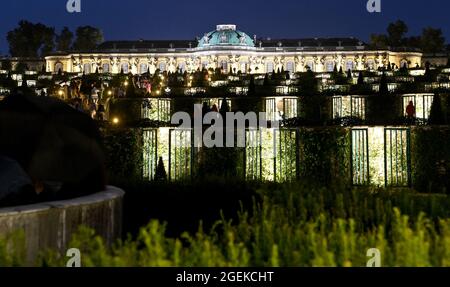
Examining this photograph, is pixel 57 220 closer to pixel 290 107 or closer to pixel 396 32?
pixel 290 107

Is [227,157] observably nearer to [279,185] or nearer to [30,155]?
[279,185]

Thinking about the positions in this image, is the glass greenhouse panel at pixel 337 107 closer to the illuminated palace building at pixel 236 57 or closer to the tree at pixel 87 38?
the illuminated palace building at pixel 236 57

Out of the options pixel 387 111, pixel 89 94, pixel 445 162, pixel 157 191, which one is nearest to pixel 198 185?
pixel 157 191

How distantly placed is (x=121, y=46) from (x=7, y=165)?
431 ft

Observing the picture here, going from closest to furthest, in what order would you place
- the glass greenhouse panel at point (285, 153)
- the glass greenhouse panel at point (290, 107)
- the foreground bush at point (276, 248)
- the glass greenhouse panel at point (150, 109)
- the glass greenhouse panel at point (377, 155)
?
1. the foreground bush at point (276, 248)
2. the glass greenhouse panel at point (285, 153)
3. the glass greenhouse panel at point (377, 155)
4. the glass greenhouse panel at point (150, 109)
5. the glass greenhouse panel at point (290, 107)

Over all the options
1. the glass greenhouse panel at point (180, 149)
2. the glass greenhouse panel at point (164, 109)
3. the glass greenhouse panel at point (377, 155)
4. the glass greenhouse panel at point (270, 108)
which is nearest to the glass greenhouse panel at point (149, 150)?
the glass greenhouse panel at point (180, 149)

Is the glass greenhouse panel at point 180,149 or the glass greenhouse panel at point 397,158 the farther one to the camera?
the glass greenhouse panel at point 397,158

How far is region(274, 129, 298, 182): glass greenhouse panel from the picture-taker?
16406 millimetres

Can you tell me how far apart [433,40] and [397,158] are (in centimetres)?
12144

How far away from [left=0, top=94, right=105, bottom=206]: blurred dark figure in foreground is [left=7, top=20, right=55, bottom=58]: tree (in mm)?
124082

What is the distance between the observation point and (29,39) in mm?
128625

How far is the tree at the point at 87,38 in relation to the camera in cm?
14000

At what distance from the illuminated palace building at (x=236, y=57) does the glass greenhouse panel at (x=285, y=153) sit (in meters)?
108

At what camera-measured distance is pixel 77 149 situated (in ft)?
25.6
